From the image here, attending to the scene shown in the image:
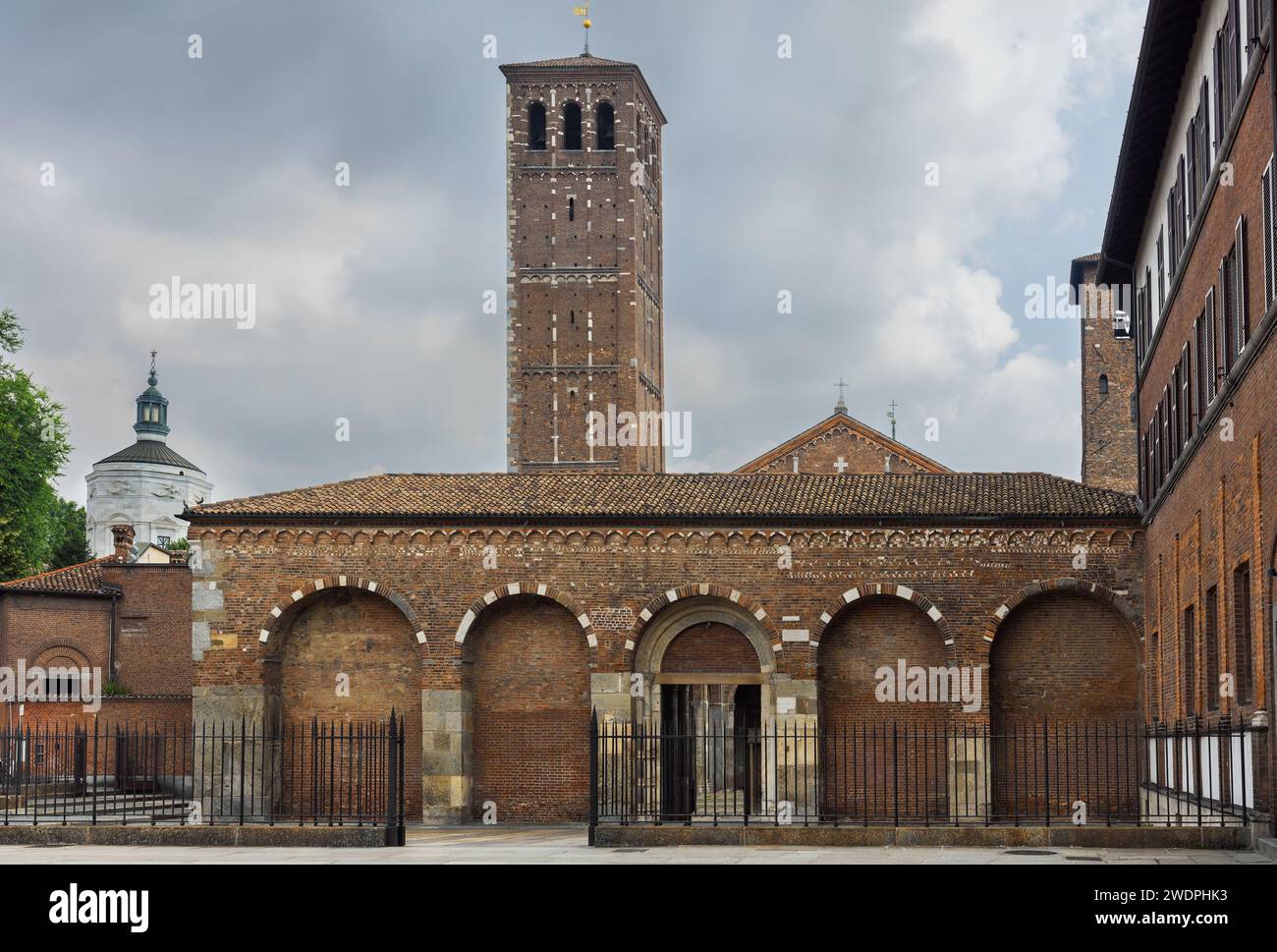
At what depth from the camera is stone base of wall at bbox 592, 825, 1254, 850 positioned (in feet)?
64.1

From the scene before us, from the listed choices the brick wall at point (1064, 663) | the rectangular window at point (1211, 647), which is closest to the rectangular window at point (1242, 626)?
the rectangular window at point (1211, 647)

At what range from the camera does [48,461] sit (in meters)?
50.3

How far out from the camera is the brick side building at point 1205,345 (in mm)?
16922

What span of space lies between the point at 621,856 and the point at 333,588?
1396cm

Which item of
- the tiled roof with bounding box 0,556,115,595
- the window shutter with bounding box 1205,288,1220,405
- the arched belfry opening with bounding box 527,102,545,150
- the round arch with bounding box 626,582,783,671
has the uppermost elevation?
the arched belfry opening with bounding box 527,102,545,150

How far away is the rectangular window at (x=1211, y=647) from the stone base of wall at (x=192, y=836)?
430 inches

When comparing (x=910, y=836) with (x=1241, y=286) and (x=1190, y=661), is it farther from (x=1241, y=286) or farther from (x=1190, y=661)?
(x=1241, y=286)

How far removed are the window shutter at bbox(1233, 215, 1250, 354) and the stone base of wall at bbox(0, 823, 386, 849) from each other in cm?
1225

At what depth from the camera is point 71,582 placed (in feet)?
147

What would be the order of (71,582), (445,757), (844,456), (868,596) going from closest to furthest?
(445,757) → (868,596) → (71,582) → (844,456)

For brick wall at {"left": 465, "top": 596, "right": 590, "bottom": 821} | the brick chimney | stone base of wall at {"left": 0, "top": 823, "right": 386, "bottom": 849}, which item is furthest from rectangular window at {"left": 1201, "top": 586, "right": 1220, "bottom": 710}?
the brick chimney

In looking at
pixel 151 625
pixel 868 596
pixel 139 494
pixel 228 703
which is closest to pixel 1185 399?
pixel 868 596

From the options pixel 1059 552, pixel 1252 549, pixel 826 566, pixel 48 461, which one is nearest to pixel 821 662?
pixel 826 566

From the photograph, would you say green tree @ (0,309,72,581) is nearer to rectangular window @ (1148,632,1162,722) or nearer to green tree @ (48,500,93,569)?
green tree @ (48,500,93,569)
